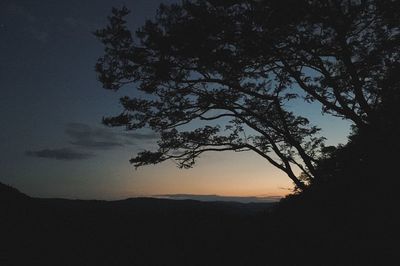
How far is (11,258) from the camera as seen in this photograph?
9.89m

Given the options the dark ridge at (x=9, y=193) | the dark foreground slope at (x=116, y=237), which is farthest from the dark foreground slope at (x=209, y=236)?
the dark ridge at (x=9, y=193)

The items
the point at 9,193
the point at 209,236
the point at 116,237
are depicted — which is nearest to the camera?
the point at 209,236

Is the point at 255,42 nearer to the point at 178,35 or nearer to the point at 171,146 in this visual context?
the point at 178,35

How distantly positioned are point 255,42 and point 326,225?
5924 millimetres

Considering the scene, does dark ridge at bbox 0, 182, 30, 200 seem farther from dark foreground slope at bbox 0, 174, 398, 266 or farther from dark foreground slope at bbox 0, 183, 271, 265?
dark foreground slope at bbox 0, 174, 398, 266

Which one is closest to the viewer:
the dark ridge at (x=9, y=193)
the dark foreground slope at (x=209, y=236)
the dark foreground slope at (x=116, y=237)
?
the dark foreground slope at (x=209, y=236)

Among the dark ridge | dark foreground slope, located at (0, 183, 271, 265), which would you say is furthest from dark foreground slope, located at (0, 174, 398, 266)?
the dark ridge

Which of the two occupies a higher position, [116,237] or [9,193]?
[9,193]

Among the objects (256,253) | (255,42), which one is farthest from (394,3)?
(256,253)

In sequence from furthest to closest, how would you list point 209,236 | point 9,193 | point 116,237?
point 9,193 → point 116,237 → point 209,236

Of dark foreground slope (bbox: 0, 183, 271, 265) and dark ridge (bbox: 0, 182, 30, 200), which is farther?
dark ridge (bbox: 0, 182, 30, 200)

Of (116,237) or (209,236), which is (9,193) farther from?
(209,236)

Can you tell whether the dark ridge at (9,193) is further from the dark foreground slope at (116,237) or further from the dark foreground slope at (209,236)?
the dark foreground slope at (209,236)

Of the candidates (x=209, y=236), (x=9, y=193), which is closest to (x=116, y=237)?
(x=209, y=236)
